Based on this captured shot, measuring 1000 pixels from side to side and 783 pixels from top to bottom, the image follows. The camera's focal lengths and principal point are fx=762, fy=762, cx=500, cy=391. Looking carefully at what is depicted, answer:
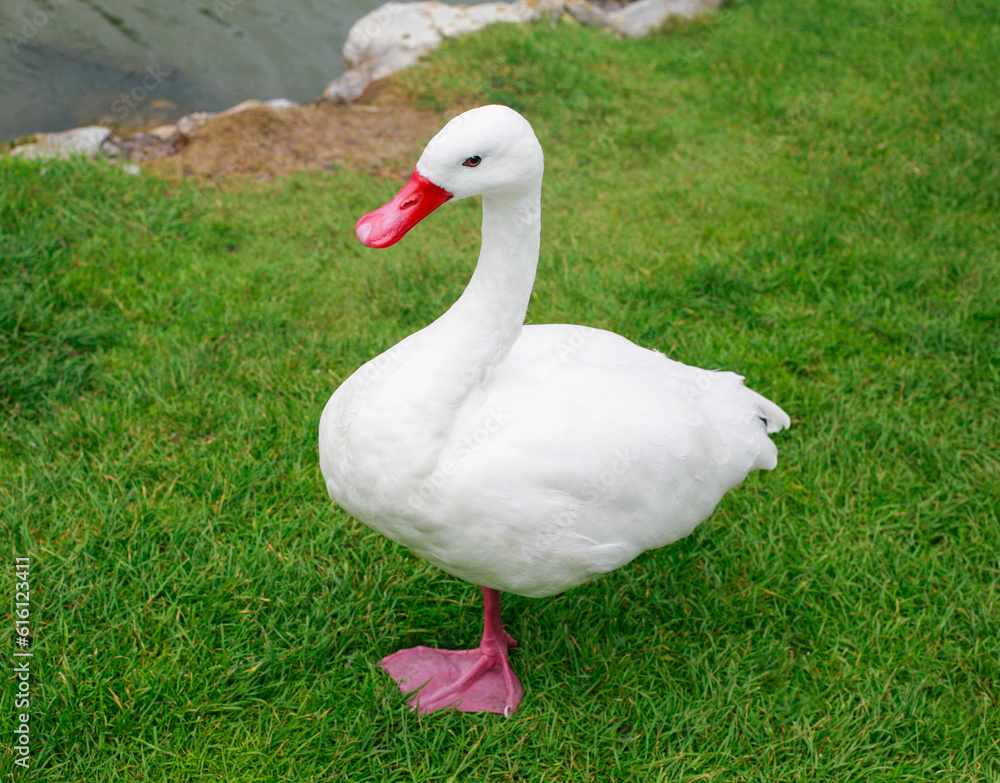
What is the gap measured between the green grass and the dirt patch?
1.01 feet

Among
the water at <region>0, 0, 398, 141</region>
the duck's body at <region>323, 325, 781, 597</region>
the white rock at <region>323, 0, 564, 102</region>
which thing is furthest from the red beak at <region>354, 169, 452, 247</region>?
the water at <region>0, 0, 398, 141</region>

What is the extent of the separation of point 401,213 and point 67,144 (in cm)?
467

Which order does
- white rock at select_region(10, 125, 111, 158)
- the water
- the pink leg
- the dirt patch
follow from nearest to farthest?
the pink leg → white rock at select_region(10, 125, 111, 158) → the dirt patch → the water

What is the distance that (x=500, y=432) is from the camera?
217 cm

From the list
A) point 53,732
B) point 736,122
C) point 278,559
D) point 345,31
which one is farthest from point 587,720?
point 345,31

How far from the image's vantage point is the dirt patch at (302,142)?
5430 mm

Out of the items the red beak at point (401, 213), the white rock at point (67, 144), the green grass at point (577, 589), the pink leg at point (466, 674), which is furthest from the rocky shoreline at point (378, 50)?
the pink leg at point (466, 674)

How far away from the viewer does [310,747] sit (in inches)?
97.2

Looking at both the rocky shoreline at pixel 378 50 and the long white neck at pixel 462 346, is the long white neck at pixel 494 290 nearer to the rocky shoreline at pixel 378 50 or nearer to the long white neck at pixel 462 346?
the long white neck at pixel 462 346

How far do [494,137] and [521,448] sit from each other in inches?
A: 32.8

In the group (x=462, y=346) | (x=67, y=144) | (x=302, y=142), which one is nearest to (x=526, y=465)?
(x=462, y=346)

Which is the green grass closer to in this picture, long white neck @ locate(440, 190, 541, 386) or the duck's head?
long white neck @ locate(440, 190, 541, 386)

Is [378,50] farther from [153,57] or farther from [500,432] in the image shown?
[500,432]

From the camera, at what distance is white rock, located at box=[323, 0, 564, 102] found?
22.9ft
